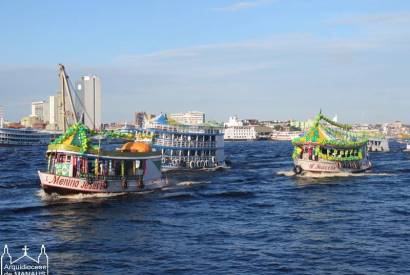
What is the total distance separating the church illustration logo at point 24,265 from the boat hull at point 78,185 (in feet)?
63.9

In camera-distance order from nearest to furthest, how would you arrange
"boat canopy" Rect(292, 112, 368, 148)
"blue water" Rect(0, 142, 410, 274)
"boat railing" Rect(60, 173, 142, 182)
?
"blue water" Rect(0, 142, 410, 274)
"boat railing" Rect(60, 173, 142, 182)
"boat canopy" Rect(292, 112, 368, 148)

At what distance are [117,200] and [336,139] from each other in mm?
42858

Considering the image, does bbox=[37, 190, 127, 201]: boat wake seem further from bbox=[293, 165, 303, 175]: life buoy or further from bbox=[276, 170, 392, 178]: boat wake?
bbox=[276, 170, 392, 178]: boat wake

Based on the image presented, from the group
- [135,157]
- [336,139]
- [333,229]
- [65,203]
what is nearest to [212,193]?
[135,157]

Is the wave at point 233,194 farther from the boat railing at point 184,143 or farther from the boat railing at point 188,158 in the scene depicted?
the boat railing at point 184,143

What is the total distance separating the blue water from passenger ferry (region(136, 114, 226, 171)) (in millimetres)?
22457

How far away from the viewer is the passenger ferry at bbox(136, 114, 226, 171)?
95438 millimetres

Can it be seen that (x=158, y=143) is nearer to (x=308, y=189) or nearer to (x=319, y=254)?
(x=308, y=189)

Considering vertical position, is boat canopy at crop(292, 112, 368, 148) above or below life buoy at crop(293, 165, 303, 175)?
above

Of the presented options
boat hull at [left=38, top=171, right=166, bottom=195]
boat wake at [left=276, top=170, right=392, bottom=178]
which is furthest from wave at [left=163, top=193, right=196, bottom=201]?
boat wake at [left=276, top=170, right=392, bottom=178]

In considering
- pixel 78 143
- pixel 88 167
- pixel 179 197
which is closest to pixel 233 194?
pixel 179 197

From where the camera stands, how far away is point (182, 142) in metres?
96.7

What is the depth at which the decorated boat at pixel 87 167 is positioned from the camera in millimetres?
56594

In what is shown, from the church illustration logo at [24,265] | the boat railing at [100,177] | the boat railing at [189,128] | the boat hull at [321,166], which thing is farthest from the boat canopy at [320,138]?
the church illustration logo at [24,265]
